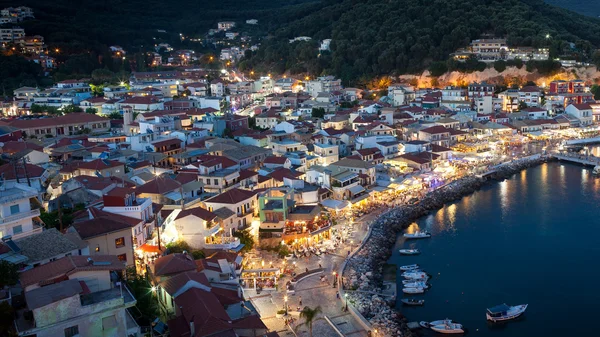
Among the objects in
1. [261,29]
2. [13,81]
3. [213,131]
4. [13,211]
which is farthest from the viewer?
[261,29]

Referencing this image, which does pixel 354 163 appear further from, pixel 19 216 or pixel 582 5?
pixel 582 5

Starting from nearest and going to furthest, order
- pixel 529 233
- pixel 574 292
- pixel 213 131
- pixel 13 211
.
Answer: pixel 13 211
pixel 574 292
pixel 529 233
pixel 213 131

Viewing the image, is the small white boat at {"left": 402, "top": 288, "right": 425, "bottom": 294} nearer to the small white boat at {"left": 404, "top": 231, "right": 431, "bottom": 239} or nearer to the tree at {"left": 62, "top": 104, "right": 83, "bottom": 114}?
the small white boat at {"left": 404, "top": 231, "right": 431, "bottom": 239}

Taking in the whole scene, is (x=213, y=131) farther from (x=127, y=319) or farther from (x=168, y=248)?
(x=127, y=319)

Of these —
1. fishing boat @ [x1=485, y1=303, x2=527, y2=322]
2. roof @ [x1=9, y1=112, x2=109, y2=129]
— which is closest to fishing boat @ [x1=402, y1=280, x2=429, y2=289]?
fishing boat @ [x1=485, y1=303, x2=527, y2=322]

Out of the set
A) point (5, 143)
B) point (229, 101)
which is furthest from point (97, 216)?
point (229, 101)

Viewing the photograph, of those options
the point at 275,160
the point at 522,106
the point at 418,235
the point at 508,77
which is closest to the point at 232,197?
the point at 275,160

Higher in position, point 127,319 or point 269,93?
point 269,93
